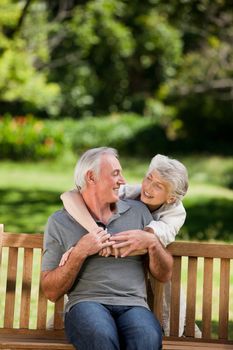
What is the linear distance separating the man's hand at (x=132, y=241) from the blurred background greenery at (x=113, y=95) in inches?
395

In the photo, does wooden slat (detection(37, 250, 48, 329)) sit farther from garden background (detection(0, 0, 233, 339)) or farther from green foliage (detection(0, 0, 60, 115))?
green foliage (detection(0, 0, 60, 115))

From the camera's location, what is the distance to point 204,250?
466 cm

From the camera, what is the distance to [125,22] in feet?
95.6

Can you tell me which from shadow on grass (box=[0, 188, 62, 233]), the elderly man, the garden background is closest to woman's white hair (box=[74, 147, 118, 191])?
the elderly man

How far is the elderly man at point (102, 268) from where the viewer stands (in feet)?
13.4

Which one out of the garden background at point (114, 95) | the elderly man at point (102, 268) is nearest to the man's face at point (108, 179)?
the elderly man at point (102, 268)

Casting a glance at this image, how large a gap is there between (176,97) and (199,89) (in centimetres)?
163

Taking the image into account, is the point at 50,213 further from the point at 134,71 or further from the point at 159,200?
the point at 134,71

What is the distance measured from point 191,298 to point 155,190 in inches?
26.7

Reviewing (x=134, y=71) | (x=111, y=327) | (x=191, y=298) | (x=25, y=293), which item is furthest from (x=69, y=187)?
(x=134, y=71)

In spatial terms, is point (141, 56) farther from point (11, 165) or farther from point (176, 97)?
point (11, 165)

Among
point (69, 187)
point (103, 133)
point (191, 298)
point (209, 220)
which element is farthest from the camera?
point (103, 133)

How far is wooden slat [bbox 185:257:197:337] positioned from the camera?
4.70 metres

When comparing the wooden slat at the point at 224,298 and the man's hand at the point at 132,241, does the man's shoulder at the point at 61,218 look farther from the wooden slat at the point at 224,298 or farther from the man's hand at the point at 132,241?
the wooden slat at the point at 224,298
